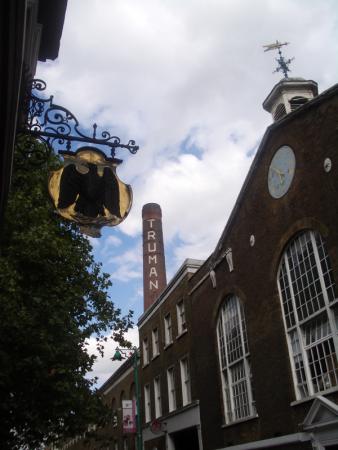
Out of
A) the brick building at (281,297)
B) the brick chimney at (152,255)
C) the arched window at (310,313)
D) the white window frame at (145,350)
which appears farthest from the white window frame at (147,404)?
the brick chimney at (152,255)

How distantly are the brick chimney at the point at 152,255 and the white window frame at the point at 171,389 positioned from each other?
23.7m

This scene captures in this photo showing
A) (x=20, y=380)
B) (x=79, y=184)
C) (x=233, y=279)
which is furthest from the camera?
(x=233, y=279)

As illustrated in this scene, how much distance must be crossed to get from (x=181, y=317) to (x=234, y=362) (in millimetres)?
7028

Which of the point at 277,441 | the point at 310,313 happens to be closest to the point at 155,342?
the point at 277,441

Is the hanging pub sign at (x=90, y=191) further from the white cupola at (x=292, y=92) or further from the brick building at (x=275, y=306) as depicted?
the white cupola at (x=292, y=92)

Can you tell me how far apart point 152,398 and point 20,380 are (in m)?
15.5

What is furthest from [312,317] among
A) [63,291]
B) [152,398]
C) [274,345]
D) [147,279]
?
[147,279]

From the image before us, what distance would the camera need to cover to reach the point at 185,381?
22.9m

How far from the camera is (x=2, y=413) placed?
13203mm

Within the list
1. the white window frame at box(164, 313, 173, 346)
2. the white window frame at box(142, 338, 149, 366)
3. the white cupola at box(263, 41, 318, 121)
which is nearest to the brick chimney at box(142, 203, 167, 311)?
the white window frame at box(142, 338, 149, 366)

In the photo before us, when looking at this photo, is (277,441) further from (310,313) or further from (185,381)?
(185,381)

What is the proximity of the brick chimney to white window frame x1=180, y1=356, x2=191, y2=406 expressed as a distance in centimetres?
2529

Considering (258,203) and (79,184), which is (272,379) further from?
(79,184)

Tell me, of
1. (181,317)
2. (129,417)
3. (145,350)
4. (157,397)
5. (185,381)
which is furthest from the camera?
(145,350)
